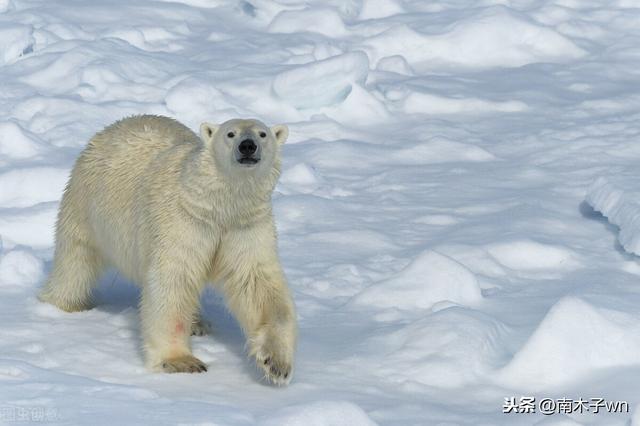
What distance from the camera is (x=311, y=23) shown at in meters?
8.73

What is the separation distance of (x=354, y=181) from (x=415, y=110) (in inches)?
55.4

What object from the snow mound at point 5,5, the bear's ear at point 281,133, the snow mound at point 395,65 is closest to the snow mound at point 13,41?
the snow mound at point 5,5

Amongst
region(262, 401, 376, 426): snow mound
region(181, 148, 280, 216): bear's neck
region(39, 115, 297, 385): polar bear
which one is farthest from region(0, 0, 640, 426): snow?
region(181, 148, 280, 216): bear's neck

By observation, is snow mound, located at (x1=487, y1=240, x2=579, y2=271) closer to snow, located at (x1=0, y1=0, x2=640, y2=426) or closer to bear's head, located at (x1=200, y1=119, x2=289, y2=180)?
snow, located at (x1=0, y1=0, x2=640, y2=426)

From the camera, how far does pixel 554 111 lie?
716 cm

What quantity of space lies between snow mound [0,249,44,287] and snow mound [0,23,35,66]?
340 cm

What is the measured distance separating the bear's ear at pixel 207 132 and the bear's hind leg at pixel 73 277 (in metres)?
0.78

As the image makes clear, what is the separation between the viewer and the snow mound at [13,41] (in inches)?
293

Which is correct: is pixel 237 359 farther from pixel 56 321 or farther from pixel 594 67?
pixel 594 67

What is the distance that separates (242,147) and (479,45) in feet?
17.2

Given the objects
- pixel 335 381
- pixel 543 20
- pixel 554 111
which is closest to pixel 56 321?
pixel 335 381

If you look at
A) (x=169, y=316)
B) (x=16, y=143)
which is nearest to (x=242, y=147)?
(x=169, y=316)

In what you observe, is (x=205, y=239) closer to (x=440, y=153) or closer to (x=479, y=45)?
(x=440, y=153)

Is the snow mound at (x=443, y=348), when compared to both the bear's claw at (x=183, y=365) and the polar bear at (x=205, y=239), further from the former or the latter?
the bear's claw at (x=183, y=365)
